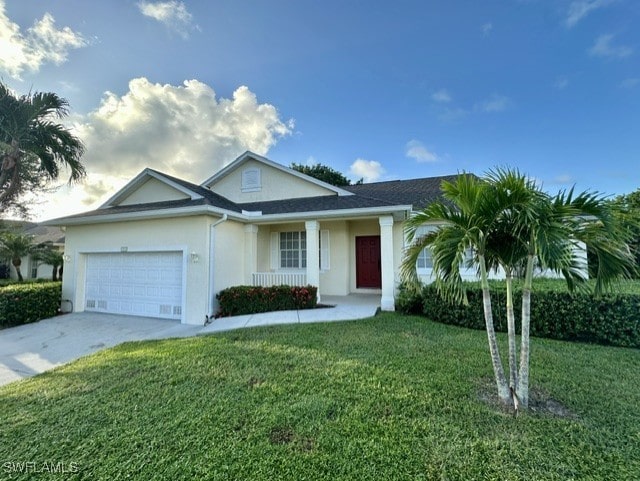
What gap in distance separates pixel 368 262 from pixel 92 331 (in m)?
9.86

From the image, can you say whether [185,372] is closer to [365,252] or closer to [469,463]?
[469,463]

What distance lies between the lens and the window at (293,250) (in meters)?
12.4

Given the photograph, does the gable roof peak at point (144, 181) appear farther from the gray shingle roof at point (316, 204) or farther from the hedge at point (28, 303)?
the hedge at point (28, 303)

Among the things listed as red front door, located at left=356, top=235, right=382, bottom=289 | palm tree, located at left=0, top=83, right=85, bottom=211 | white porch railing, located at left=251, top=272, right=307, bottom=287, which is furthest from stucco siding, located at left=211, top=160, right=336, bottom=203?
palm tree, located at left=0, top=83, right=85, bottom=211

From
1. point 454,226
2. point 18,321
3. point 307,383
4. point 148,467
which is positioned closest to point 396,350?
point 307,383

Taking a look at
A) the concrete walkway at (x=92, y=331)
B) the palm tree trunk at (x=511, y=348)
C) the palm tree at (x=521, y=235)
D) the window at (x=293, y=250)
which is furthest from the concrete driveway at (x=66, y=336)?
the palm tree trunk at (x=511, y=348)

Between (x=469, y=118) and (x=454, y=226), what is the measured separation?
1114 centimetres

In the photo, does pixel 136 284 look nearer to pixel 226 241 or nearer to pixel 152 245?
pixel 152 245

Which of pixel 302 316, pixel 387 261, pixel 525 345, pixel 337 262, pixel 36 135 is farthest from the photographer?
pixel 337 262

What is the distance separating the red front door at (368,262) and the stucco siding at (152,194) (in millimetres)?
7547

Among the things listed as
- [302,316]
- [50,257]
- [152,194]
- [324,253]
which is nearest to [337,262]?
[324,253]

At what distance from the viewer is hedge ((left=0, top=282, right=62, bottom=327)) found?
351 inches

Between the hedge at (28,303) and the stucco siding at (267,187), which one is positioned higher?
the stucco siding at (267,187)

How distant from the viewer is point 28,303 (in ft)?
30.8
